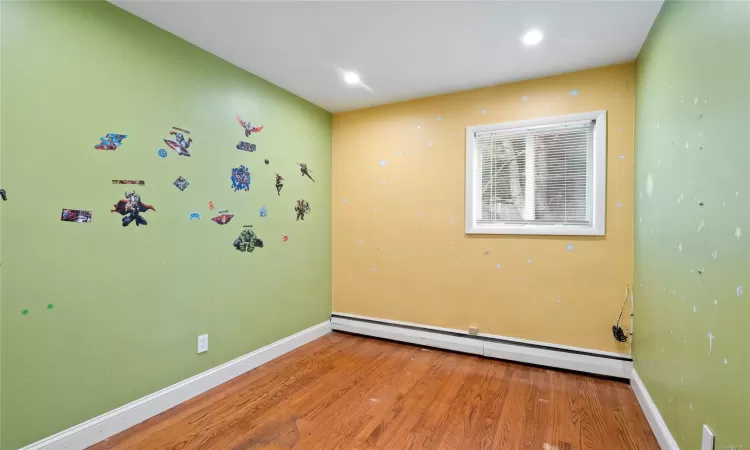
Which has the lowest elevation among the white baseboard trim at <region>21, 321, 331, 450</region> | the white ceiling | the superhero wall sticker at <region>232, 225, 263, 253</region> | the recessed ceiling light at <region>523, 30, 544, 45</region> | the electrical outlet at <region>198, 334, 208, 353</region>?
the white baseboard trim at <region>21, 321, 331, 450</region>

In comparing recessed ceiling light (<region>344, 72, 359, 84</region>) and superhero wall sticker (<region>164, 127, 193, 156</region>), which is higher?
recessed ceiling light (<region>344, 72, 359, 84</region>)

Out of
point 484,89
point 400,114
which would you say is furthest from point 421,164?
point 484,89

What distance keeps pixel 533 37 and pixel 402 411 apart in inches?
99.5

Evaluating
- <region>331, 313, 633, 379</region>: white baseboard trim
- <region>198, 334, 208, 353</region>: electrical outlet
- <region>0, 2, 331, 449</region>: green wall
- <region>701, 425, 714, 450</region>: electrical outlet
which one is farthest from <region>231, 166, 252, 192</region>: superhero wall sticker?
<region>701, 425, 714, 450</region>: electrical outlet

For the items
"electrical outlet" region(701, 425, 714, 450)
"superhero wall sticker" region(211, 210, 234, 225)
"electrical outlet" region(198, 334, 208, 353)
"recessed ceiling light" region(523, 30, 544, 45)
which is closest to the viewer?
"electrical outlet" region(701, 425, 714, 450)

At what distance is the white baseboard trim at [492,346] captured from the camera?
2.50 meters

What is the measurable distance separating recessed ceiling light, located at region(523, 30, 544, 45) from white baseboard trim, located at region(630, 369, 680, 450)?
7.54ft

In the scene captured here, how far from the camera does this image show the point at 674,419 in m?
1.58

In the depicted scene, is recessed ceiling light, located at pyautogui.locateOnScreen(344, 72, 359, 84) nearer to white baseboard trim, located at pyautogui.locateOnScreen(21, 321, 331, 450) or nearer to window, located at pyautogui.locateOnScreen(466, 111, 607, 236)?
window, located at pyautogui.locateOnScreen(466, 111, 607, 236)

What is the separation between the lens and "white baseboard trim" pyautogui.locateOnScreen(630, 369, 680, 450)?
1.62 m

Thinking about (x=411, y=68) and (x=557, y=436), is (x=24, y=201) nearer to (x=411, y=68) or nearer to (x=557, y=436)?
(x=411, y=68)

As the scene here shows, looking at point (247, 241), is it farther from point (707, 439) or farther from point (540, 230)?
point (707, 439)

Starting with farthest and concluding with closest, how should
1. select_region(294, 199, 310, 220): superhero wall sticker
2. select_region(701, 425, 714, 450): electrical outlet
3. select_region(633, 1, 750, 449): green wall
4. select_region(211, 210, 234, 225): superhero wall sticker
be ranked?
select_region(294, 199, 310, 220): superhero wall sticker → select_region(211, 210, 234, 225): superhero wall sticker → select_region(701, 425, 714, 450): electrical outlet → select_region(633, 1, 750, 449): green wall

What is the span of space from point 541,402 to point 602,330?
32.2 inches
